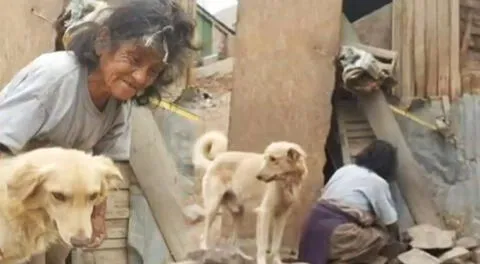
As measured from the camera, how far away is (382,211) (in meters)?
3.81

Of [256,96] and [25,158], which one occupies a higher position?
[256,96]

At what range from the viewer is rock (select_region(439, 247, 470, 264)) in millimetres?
3721

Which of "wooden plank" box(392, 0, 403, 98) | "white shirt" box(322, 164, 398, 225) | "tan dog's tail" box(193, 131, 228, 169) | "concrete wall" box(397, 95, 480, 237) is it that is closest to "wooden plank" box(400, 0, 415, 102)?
"wooden plank" box(392, 0, 403, 98)

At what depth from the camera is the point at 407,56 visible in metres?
4.48

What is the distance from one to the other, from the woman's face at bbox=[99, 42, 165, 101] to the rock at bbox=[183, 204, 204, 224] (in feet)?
4.92

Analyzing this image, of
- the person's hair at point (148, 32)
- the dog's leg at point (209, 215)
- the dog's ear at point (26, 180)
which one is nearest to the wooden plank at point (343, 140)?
the dog's leg at point (209, 215)

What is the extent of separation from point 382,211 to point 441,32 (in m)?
1.24

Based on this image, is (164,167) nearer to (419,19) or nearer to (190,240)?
(190,240)

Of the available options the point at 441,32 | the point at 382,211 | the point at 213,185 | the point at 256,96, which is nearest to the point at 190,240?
the point at 213,185

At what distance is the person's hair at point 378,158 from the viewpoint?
13.1ft

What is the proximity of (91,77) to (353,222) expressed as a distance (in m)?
1.98

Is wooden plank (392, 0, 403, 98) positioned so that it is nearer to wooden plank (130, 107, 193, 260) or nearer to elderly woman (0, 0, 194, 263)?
wooden plank (130, 107, 193, 260)

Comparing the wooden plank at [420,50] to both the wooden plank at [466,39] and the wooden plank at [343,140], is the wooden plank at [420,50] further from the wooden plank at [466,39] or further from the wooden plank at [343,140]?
the wooden plank at [343,140]

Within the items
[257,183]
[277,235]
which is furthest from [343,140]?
[277,235]
